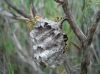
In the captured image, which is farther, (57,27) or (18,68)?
(18,68)

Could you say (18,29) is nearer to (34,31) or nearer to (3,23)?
(3,23)

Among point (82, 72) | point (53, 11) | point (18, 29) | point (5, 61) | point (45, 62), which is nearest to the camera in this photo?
point (45, 62)

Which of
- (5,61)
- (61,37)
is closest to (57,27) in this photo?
(61,37)

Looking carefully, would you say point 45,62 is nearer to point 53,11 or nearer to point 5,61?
point 53,11

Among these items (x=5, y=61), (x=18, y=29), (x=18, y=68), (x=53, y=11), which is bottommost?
(x=18, y=68)

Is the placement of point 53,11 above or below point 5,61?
above

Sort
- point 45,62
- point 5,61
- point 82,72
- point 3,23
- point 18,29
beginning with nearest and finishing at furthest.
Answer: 1. point 45,62
2. point 82,72
3. point 5,61
4. point 3,23
5. point 18,29

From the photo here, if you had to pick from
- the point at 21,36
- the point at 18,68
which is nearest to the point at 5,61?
the point at 18,68
